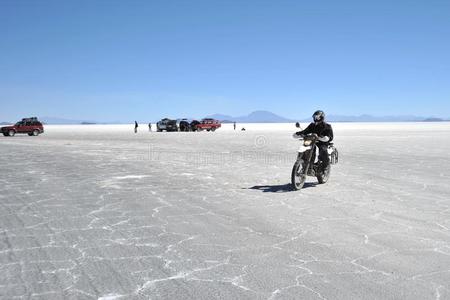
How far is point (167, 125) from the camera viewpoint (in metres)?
57.8

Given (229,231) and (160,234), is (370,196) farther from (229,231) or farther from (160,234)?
(160,234)

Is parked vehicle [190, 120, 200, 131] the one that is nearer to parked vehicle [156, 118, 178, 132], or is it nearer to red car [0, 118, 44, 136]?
parked vehicle [156, 118, 178, 132]

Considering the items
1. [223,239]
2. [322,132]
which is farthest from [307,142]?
[223,239]

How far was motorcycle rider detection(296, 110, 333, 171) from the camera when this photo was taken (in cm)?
1010

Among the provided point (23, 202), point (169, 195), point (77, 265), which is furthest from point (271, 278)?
point (23, 202)

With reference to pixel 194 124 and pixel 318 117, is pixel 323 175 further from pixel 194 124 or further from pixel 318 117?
pixel 194 124

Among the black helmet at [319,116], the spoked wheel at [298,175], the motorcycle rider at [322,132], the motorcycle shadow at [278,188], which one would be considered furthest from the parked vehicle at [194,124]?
the spoked wheel at [298,175]

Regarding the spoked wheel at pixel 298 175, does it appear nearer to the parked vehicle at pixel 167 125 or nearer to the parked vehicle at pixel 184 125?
the parked vehicle at pixel 184 125

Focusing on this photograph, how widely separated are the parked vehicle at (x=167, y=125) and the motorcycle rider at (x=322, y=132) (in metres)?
47.7

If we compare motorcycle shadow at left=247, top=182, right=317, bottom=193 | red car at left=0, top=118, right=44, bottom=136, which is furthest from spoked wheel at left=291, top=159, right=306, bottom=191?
red car at left=0, top=118, right=44, bottom=136

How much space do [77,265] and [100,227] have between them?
1699 mm

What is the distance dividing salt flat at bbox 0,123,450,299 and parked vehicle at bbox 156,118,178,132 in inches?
1817

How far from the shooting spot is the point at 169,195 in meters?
9.13

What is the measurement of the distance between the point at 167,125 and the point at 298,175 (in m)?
49.1
